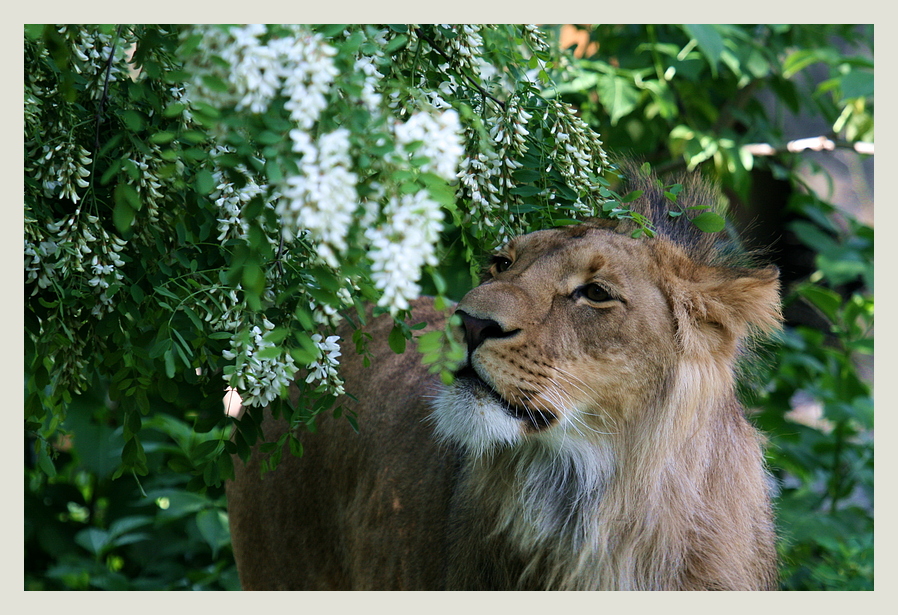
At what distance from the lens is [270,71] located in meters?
1.39

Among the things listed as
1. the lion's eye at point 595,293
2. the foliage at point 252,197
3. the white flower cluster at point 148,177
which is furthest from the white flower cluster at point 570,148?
the white flower cluster at point 148,177

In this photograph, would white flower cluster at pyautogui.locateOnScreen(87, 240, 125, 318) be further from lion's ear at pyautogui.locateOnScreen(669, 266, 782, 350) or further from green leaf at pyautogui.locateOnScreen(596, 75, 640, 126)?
green leaf at pyautogui.locateOnScreen(596, 75, 640, 126)

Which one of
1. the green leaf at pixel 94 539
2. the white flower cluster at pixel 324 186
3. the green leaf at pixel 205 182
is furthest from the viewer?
the green leaf at pixel 94 539

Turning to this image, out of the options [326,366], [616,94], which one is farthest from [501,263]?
[616,94]

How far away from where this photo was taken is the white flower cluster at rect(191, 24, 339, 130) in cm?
138

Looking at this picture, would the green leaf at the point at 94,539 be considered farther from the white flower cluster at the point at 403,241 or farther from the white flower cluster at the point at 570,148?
the white flower cluster at the point at 403,241

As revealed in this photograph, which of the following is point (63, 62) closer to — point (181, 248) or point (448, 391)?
point (181, 248)

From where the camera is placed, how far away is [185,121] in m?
1.83

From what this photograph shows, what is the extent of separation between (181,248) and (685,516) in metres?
1.51

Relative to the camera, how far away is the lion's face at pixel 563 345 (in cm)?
213

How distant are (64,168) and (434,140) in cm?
99

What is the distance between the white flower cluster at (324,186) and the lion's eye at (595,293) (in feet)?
3.35

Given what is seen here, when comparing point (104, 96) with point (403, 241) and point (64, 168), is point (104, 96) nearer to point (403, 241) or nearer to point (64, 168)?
point (64, 168)

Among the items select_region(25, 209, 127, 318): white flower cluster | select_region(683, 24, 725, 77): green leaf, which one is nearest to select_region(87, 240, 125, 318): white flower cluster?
select_region(25, 209, 127, 318): white flower cluster
